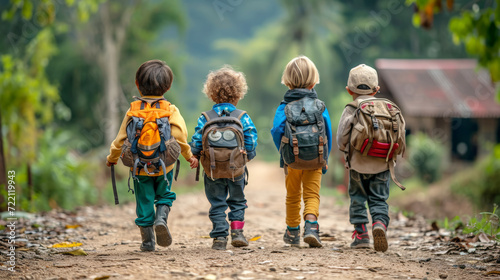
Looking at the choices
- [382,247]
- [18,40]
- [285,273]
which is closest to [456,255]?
[382,247]

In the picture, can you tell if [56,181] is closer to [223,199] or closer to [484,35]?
[223,199]

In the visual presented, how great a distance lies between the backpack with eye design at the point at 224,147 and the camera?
4.73m

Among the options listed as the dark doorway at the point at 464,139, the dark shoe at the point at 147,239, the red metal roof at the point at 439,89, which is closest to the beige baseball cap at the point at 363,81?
the dark shoe at the point at 147,239

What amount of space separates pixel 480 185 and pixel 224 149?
342 inches

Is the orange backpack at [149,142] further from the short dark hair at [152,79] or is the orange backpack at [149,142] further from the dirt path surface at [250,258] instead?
the dirt path surface at [250,258]

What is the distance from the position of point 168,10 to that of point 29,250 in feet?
60.2

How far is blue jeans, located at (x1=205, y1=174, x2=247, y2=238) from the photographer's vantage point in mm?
4871

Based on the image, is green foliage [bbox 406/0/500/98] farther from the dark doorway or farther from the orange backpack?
the dark doorway

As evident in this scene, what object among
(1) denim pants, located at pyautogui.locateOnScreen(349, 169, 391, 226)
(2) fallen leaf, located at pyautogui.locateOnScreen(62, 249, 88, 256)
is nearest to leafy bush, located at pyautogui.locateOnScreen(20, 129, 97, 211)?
(2) fallen leaf, located at pyautogui.locateOnScreen(62, 249, 88, 256)

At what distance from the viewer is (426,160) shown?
54.3 feet

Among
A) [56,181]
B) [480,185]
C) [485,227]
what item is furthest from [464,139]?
[485,227]

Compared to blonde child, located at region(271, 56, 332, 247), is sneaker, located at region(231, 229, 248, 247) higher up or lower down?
lower down

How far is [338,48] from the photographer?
28.1 metres

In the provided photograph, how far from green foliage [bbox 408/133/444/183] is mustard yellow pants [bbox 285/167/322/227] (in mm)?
12331
